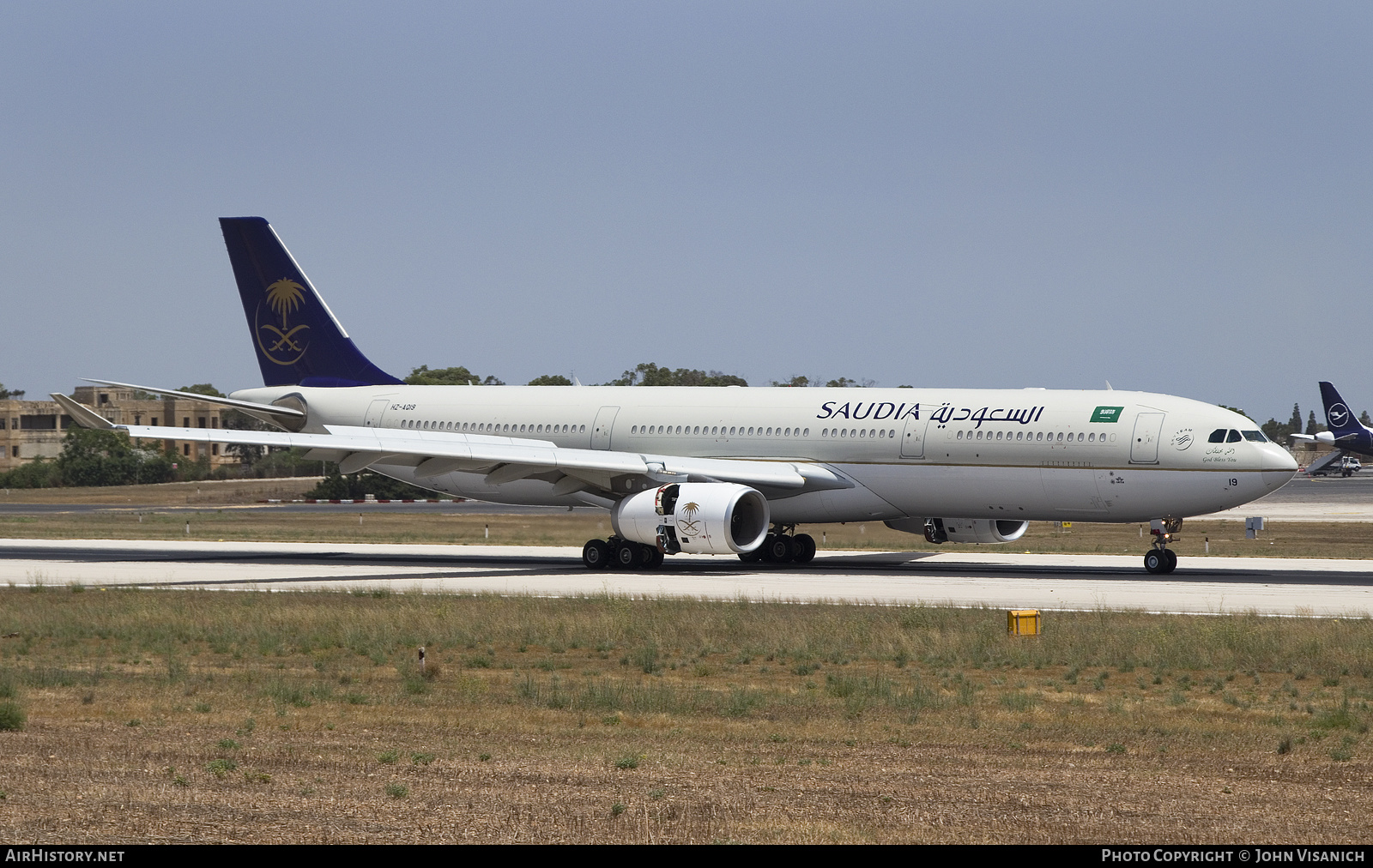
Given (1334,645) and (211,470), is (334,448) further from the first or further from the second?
(211,470)

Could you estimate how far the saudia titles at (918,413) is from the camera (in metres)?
35.2

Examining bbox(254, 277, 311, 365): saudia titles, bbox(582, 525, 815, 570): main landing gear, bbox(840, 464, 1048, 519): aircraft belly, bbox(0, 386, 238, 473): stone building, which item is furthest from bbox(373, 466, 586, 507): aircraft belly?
bbox(0, 386, 238, 473): stone building

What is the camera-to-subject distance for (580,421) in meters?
40.4

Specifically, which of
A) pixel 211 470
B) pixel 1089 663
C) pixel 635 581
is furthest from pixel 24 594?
pixel 211 470

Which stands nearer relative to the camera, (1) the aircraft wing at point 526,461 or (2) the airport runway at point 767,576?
(2) the airport runway at point 767,576

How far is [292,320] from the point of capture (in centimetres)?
4462

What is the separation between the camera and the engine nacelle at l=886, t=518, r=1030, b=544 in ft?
125

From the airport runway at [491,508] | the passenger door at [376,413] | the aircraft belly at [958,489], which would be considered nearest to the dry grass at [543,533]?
the airport runway at [491,508]

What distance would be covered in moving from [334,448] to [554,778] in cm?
2408

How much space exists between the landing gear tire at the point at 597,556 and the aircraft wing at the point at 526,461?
1477mm

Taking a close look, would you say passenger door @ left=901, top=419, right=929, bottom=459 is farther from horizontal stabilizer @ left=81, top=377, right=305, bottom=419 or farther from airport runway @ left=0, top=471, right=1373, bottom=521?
airport runway @ left=0, top=471, right=1373, bottom=521

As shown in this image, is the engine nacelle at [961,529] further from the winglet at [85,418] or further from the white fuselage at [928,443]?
the winglet at [85,418]

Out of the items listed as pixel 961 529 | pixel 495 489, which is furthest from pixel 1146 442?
pixel 495 489

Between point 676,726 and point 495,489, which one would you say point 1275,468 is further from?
point 676,726
